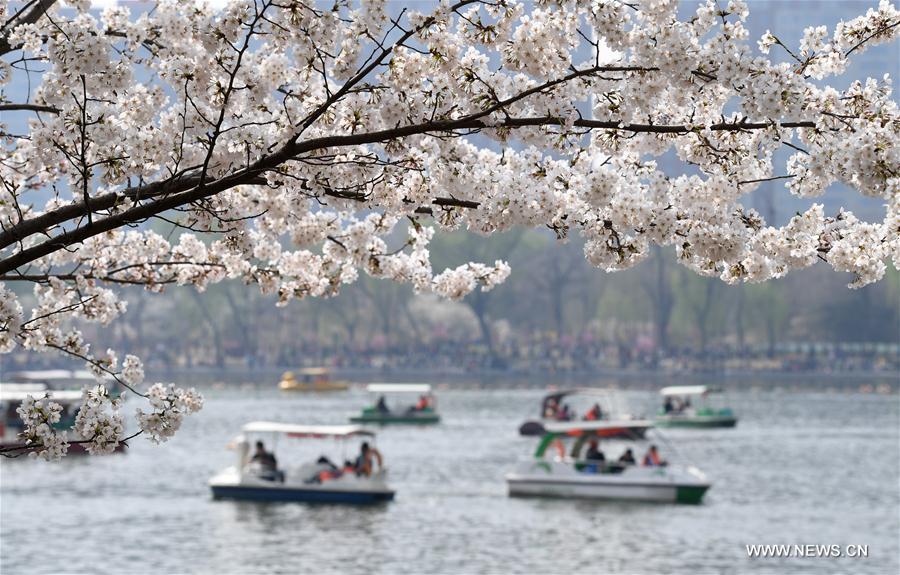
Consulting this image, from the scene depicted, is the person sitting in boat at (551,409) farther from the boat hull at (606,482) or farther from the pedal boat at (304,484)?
the pedal boat at (304,484)

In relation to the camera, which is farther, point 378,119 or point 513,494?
point 513,494

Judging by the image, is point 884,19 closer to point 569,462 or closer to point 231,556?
point 231,556

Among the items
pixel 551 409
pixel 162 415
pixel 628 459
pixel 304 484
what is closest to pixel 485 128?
pixel 162 415

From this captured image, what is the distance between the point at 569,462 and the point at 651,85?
122 feet

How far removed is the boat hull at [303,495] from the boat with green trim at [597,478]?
15.3 ft

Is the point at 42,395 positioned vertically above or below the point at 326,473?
above

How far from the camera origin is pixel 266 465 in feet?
144

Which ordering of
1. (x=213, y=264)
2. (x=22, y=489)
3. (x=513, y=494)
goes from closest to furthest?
(x=213, y=264) < (x=513, y=494) < (x=22, y=489)

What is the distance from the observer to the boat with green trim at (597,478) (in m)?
42.7

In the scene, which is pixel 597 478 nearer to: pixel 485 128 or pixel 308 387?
pixel 485 128

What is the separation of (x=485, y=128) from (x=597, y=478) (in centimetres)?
3530

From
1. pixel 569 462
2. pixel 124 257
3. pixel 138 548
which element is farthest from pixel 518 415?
pixel 124 257

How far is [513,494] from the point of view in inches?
1767

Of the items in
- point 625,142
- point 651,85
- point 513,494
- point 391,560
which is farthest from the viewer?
point 513,494
